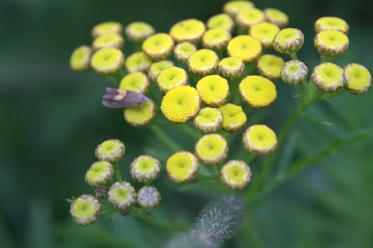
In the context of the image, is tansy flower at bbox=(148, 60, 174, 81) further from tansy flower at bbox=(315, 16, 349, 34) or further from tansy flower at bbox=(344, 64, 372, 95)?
tansy flower at bbox=(344, 64, 372, 95)

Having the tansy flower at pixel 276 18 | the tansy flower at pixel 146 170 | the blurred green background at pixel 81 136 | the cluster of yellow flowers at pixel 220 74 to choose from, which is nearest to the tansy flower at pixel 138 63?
the cluster of yellow flowers at pixel 220 74

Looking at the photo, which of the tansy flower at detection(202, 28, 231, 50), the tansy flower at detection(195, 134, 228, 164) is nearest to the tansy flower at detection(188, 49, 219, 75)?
the tansy flower at detection(202, 28, 231, 50)

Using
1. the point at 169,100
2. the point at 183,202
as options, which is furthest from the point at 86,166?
the point at 169,100

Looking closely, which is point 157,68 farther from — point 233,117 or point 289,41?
point 289,41

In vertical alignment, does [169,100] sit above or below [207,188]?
above

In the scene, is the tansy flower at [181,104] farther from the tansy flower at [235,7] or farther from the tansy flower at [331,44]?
the tansy flower at [235,7]

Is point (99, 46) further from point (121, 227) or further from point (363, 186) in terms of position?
point (363, 186)

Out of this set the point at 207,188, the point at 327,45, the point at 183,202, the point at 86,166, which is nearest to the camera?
the point at 327,45
